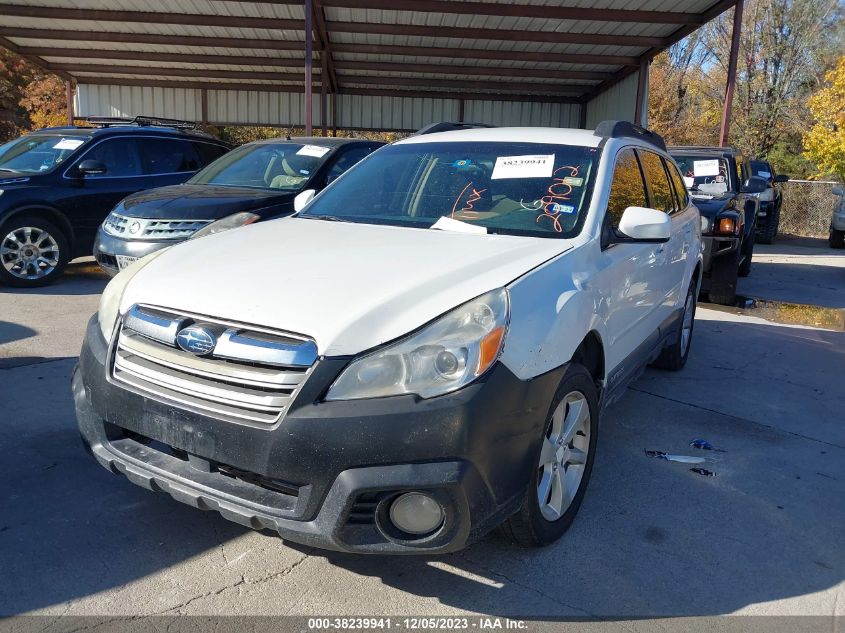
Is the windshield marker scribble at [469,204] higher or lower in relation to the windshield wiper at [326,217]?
higher

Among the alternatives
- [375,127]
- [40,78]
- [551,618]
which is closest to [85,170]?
[551,618]

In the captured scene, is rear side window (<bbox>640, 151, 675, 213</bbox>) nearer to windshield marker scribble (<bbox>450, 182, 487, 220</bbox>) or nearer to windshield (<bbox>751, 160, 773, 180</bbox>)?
windshield marker scribble (<bbox>450, 182, 487, 220</bbox>)

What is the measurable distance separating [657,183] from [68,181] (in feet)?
21.6

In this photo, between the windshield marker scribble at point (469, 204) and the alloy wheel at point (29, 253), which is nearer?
the windshield marker scribble at point (469, 204)

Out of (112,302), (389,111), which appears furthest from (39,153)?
(389,111)

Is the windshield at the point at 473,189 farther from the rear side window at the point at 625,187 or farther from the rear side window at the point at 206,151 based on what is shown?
the rear side window at the point at 206,151

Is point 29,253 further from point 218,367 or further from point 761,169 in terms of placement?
point 761,169

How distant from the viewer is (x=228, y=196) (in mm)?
7488

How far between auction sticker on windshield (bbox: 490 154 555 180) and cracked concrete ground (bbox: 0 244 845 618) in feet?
5.18

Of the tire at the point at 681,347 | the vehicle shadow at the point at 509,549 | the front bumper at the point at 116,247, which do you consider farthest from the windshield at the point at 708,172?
the front bumper at the point at 116,247

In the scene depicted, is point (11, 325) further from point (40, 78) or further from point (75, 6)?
point (40, 78)

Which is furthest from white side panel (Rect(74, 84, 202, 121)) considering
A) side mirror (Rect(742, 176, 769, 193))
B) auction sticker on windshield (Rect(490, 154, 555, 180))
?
auction sticker on windshield (Rect(490, 154, 555, 180))

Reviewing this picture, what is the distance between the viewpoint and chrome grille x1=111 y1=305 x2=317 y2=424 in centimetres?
243

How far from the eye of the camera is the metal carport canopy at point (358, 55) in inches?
517
